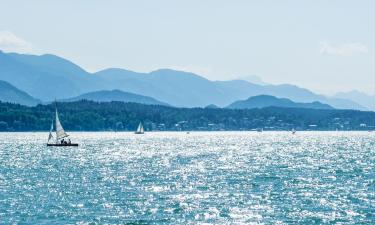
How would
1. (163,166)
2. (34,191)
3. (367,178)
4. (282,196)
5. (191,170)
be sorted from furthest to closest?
1. (163,166)
2. (191,170)
3. (367,178)
4. (34,191)
5. (282,196)

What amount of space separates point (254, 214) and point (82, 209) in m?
17.6

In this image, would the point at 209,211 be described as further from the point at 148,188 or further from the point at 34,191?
the point at 34,191

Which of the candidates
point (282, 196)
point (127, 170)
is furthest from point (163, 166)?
point (282, 196)

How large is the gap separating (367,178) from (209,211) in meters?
45.3

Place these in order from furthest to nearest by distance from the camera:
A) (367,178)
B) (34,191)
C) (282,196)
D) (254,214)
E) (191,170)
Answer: (191,170), (367,178), (34,191), (282,196), (254,214)

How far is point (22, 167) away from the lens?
137m

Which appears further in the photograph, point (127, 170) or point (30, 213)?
point (127, 170)

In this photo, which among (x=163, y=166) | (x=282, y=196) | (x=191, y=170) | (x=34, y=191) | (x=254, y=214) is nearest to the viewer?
(x=254, y=214)

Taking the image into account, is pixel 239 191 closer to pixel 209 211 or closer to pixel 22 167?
pixel 209 211

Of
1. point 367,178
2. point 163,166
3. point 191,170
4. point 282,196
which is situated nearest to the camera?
point 282,196

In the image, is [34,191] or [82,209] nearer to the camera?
[82,209]

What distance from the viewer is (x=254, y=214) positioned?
68.7 m

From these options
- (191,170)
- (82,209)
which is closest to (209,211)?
(82,209)

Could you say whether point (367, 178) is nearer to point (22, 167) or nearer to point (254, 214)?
point (254, 214)
